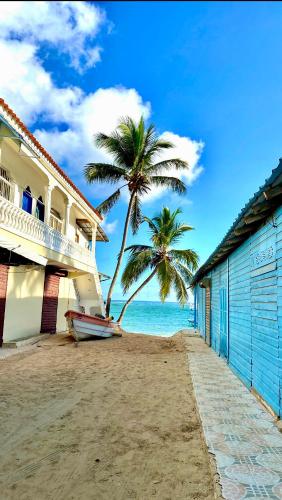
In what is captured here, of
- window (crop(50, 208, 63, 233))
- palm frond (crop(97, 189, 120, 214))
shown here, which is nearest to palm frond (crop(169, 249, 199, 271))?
palm frond (crop(97, 189, 120, 214))

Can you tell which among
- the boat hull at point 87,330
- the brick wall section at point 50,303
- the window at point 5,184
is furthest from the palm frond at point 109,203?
the window at point 5,184

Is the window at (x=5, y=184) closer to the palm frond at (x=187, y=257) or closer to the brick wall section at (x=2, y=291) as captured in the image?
the brick wall section at (x=2, y=291)

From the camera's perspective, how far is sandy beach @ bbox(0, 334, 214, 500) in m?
3.05

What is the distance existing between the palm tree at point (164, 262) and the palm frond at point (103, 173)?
3791 mm

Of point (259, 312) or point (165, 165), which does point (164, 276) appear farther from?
point (259, 312)

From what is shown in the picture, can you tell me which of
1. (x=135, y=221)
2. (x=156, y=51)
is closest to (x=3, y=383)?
(x=156, y=51)

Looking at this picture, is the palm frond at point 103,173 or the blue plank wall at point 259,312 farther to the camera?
the palm frond at point 103,173

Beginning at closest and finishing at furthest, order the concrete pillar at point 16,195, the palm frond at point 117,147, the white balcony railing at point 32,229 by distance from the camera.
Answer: the white balcony railing at point 32,229 < the concrete pillar at point 16,195 < the palm frond at point 117,147

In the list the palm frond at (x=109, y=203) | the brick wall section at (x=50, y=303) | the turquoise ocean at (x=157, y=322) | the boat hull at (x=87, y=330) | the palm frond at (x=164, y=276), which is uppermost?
the palm frond at (x=109, y=203)

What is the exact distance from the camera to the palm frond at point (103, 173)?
18.1 meters

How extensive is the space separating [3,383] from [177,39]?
267 inches

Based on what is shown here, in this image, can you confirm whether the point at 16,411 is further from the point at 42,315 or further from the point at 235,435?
the point at 42,315

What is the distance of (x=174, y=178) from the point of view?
1919 cm

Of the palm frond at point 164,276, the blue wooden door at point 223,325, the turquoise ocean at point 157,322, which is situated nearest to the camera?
the blue wooden door at point 223,325
